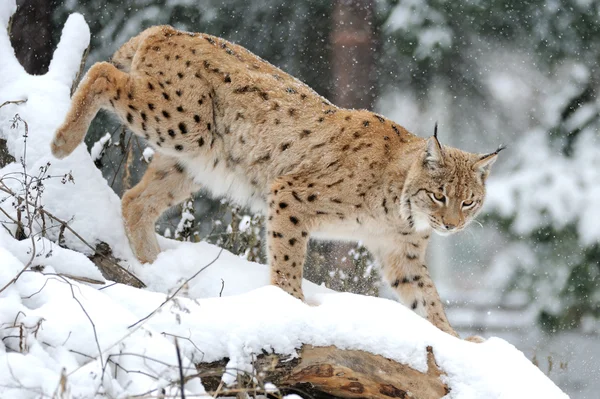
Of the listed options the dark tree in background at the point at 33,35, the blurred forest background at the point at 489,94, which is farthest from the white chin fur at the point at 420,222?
the dark tree in background at the point at 33,35

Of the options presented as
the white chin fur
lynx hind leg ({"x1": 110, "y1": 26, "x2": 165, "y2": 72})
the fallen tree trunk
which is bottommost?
the fallen tree trunk

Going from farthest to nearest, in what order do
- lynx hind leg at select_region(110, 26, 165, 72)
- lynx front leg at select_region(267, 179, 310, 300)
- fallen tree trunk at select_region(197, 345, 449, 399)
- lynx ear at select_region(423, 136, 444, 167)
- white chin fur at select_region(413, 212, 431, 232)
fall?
lynx hind leg at select_region(110, 26, 165, 72), white chin fur at select_region(413, 212, 431, 232), lynx ear at select_region(423, 136, 444, 167), lynx front leg at select_region(267, 179, 310, 300), fallen tree trunk at select_region(197, 345, 449, 399)

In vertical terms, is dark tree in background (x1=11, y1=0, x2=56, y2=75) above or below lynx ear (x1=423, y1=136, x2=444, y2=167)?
below

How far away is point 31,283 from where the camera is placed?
11.8 ft

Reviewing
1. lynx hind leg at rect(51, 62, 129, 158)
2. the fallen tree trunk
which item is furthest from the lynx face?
lynx hind leg at rect(51, 62, 129, 158)

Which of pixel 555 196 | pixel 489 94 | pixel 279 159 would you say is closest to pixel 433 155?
pixel 279 159

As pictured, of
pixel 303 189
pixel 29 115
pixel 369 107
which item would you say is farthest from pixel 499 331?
pixel 29 115

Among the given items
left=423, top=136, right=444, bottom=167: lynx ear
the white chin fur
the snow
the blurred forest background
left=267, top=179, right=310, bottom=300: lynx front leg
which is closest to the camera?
left=267, top=179, right=310, bottom=300: lynx front leg

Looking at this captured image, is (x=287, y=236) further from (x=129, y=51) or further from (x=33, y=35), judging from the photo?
(x=33, y=35)

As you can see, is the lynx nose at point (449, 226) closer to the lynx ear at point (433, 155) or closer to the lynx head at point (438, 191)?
the lynx head at point (438, 191)

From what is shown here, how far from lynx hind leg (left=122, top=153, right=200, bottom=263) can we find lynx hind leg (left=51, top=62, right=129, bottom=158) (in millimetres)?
638

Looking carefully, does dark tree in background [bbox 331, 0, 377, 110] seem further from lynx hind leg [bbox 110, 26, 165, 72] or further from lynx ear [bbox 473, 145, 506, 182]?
lynx ear [bbox 473, 145, 506, 182]

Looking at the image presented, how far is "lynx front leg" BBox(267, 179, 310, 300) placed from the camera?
5.43m

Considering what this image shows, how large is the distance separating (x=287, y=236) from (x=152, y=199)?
3.95 ft
